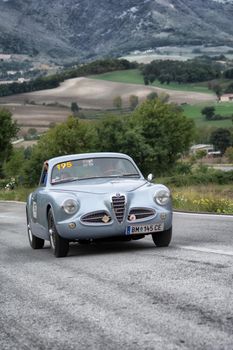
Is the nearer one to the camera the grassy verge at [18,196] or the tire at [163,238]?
the tire at [163,238]

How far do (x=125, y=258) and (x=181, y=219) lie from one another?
871 centimetres

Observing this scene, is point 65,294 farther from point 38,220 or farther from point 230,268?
point 38,220

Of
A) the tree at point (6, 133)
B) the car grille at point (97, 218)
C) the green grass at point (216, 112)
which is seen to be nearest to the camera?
the car grille at point (97, 218)

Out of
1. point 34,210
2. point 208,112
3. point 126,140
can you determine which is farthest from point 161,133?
point 34,210

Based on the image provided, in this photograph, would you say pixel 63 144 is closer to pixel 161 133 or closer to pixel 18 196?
pixel 161 133

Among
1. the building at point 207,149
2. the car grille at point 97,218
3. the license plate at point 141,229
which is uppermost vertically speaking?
the car grille at point 97,218

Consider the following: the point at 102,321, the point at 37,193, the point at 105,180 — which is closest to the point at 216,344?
the point at 102,321

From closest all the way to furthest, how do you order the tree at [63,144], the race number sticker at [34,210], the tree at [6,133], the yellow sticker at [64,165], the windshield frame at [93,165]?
the windshield frame at [93,165]
the yellow sticker at [64,165]
the race number sticker at [34,210]
the tree at [6,133]
the tree at [63,144]

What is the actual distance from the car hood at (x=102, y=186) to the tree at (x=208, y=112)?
160m

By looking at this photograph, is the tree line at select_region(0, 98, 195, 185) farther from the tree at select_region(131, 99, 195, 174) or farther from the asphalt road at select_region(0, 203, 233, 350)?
the asphalt road at select_region(0, 203, 233, 350)

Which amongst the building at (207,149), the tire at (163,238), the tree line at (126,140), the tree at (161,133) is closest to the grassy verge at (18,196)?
the tire at (163,238)

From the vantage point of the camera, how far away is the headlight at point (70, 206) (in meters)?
10.5

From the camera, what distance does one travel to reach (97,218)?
10.4 metres

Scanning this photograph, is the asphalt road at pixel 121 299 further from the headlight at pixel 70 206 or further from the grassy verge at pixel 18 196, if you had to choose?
the grassy verge at pixel 18 196
